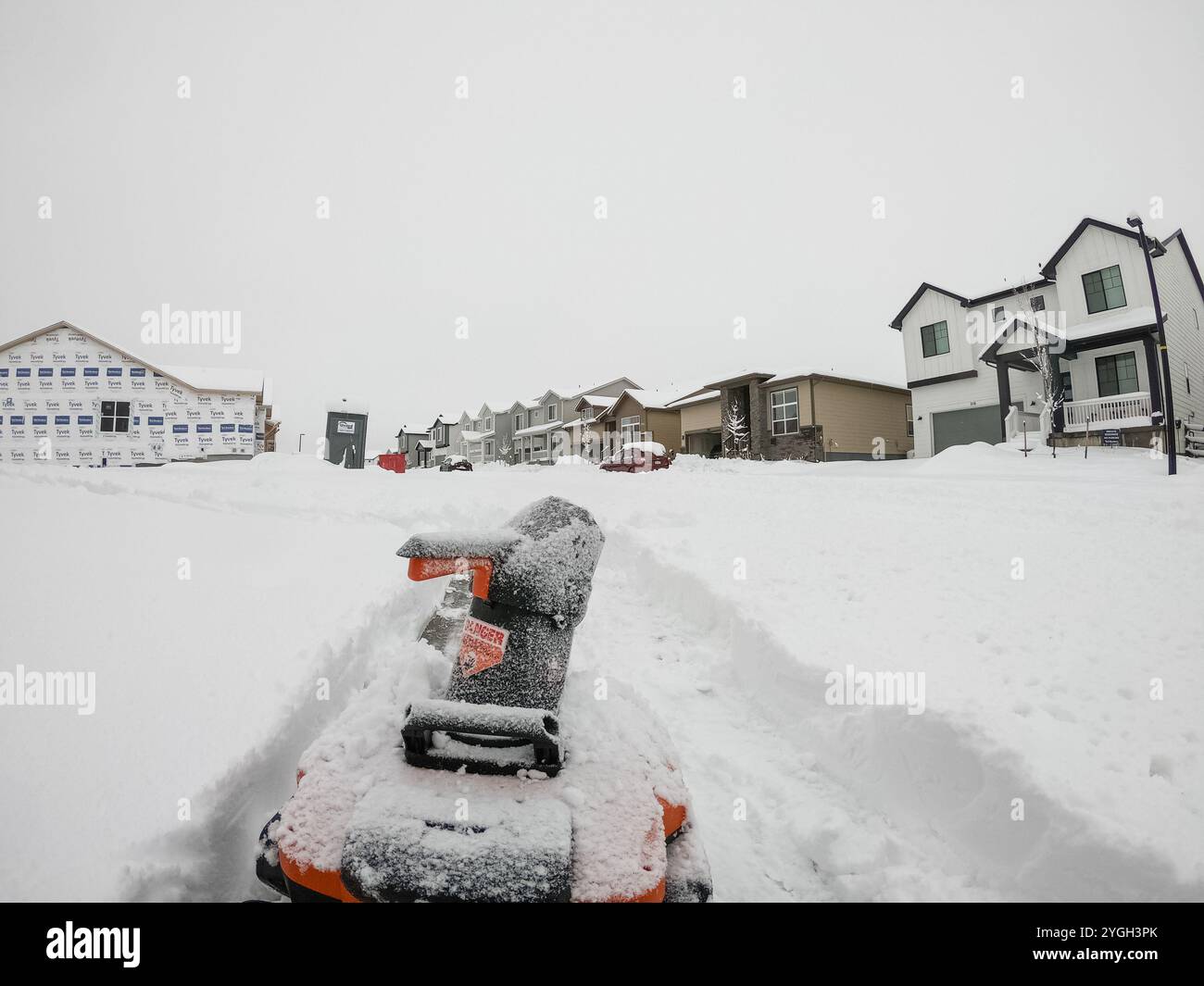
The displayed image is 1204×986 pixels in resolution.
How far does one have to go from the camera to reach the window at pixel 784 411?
29.2 metres

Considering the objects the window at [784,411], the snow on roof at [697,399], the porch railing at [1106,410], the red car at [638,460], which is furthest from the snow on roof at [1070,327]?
the snow on roof at [697,399]

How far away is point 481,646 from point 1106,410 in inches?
957

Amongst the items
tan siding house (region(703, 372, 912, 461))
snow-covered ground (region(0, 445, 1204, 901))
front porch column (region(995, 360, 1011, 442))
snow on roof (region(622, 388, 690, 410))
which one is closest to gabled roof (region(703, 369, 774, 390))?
tan siding house (region(703, 372, 912, 461))

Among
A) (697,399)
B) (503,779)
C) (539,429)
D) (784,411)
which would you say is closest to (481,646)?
(503,779)

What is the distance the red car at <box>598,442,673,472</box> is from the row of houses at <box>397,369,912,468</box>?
8.75m

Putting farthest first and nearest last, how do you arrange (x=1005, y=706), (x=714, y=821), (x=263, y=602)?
(x=263, y=602), (x=1005, y=706), (x=714, y=821)

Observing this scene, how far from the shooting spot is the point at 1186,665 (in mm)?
3205

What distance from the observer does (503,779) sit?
1573mm

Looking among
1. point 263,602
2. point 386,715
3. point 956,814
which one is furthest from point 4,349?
point 956,814

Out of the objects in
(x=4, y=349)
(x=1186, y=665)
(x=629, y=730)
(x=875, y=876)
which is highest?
(x=4, y=349)

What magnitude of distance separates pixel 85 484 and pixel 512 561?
12380 mm

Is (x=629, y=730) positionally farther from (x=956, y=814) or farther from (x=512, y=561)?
(x=956, y=814)

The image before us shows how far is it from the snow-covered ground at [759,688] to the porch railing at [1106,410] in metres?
14.8

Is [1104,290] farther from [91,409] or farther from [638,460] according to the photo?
[91,409]
